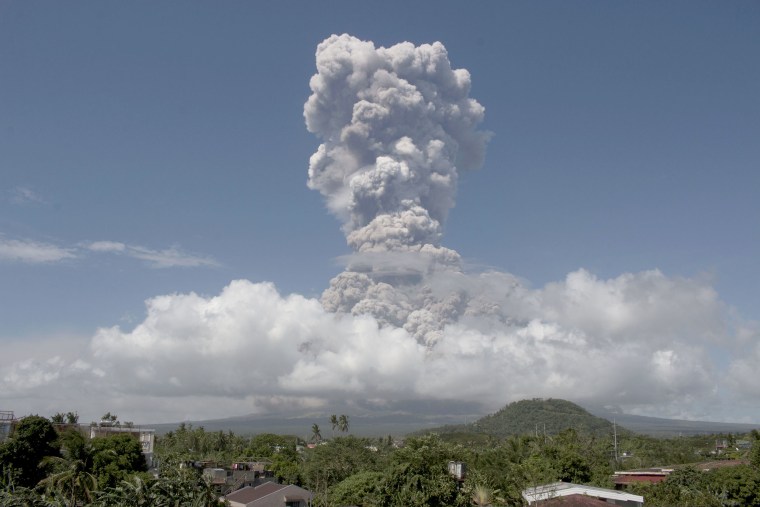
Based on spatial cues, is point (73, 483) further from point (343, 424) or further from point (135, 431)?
point (343, 424)

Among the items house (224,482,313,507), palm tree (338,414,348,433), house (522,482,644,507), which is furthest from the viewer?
palm tree (338,414,348,433)

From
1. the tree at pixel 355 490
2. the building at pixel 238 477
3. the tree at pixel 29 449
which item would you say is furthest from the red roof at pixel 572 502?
the tree at pixel 29 449

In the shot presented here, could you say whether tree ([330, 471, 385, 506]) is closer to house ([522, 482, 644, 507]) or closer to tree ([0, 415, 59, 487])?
house ([522, 482, 644, 507])

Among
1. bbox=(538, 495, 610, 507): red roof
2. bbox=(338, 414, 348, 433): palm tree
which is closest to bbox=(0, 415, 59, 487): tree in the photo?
bbox=(538, 495, 610, 507): red roof

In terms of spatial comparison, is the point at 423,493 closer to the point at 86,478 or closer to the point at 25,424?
the point at 86,478

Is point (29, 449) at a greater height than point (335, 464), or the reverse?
point (29, 449)

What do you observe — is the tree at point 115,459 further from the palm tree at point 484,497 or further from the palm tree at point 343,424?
the palm tree at point 343,424

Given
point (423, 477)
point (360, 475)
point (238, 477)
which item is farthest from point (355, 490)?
point (238, 477)

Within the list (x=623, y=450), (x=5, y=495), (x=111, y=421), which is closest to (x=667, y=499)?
(x=5, y=495)
